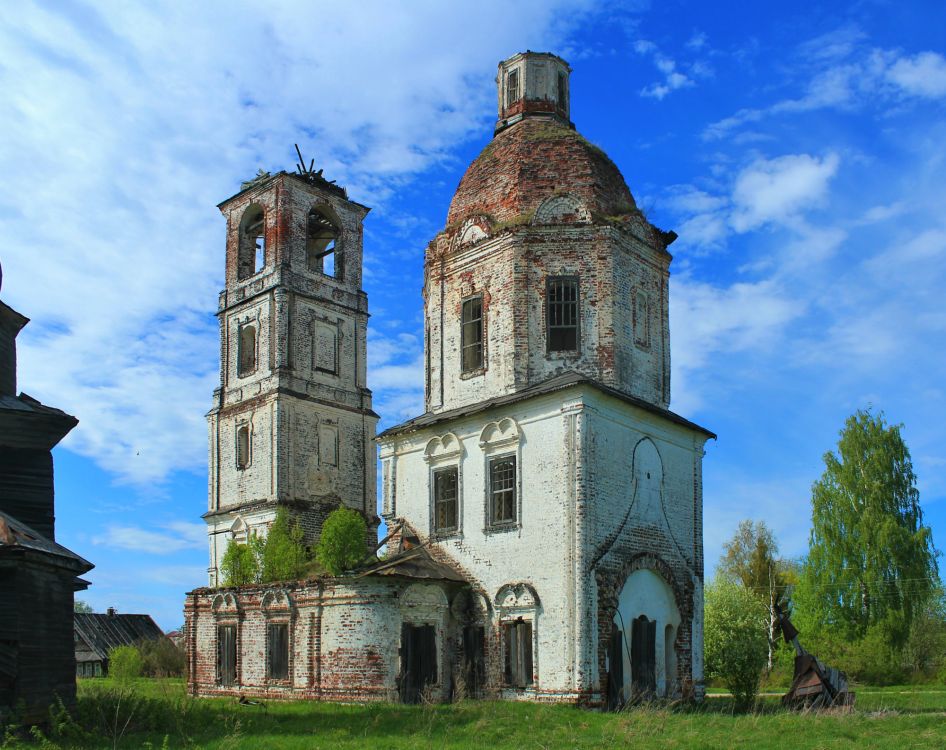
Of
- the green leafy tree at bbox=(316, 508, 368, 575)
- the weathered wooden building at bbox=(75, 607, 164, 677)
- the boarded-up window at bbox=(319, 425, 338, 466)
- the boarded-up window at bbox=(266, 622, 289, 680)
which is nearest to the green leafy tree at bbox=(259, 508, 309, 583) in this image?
the boarded-up window at bbox=(266, 622, 289, 680)

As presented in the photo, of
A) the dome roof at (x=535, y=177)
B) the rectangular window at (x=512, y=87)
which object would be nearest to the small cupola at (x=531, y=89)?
the rectangular window at (x=512, y=87)

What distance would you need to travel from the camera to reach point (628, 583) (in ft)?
62.0

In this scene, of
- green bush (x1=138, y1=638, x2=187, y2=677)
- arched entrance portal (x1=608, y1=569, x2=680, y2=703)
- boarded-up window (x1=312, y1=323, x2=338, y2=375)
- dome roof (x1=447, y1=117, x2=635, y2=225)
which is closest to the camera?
arched entrance portal (x1=608, y1=569, x2=680, y2=703)

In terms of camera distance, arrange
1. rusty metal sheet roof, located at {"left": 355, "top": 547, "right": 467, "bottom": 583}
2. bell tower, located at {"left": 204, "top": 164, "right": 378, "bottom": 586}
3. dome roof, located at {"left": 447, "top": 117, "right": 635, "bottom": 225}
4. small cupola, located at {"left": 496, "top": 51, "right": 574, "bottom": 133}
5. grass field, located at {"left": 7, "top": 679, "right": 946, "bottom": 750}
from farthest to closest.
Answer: bell tower, located at {"left": 204, "top": 164, "right": 378, "bottom": 586} → small cupola, located at {"left": 496, "top": 51, "right": 574, "bottom": 133} → dome roof, located at {"left": 447, "top": 117, "right": 635, "bottom": 225} → rusty metal sheet roof, located at {"left": 355, "top": 547, "right": 467, "bottom": 583} → grass field, located at {"left": 7, "top": 679, "right": 946, "bottom": 750}

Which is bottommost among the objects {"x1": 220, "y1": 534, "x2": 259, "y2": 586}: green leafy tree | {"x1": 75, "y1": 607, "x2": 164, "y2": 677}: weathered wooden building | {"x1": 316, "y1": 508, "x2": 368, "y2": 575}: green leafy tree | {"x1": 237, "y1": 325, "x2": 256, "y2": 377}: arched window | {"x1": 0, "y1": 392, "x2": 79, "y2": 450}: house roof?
{"x1": 75, "y1": 607, "x2": 164, "y2": 677}: weathered wooden building

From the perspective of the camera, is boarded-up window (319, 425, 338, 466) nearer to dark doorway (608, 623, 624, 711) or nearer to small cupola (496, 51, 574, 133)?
small cupola (496, 51, 574, 133)

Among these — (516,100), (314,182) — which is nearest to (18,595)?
(516,100)

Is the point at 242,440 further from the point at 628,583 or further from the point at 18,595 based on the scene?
the point at 18,595

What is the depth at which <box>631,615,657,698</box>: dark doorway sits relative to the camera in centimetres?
1880

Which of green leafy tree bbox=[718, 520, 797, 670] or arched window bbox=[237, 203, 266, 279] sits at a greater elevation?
arched window bbox=[237, 203, 266, 279]

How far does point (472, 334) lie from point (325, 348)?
1532 cm

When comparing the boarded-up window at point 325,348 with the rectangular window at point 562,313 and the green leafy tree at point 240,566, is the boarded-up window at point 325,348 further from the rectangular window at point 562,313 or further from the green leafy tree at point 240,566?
the rectangular window at point 562,313

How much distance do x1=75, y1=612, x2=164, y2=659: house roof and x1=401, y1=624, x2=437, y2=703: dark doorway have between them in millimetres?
29333

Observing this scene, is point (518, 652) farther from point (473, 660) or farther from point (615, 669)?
point (615, 669)
